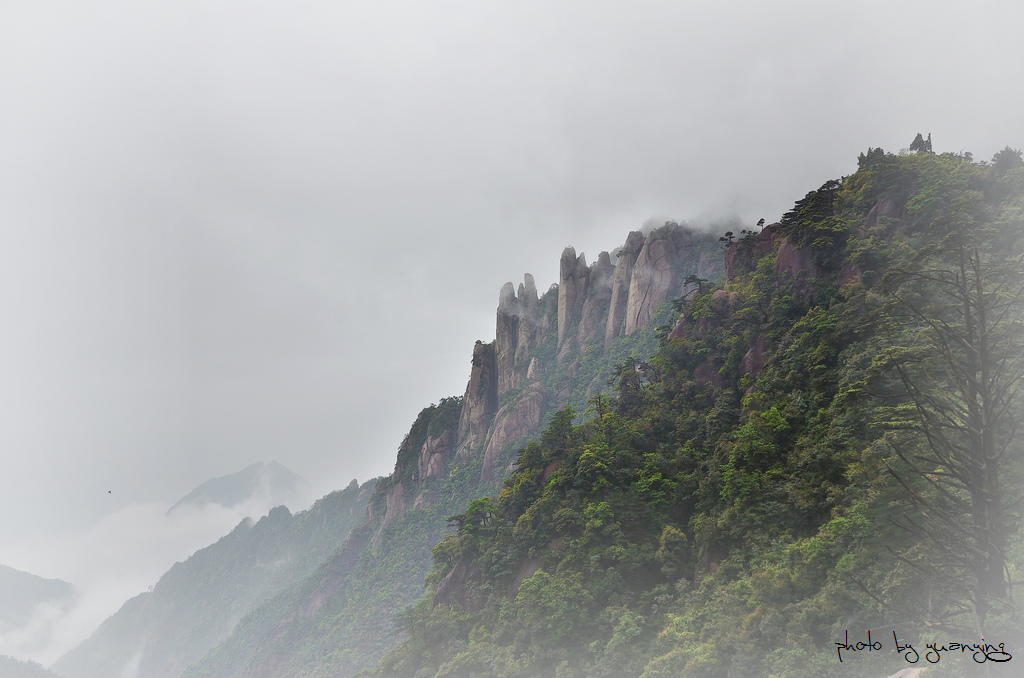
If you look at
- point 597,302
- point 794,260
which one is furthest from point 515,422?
point 794,260

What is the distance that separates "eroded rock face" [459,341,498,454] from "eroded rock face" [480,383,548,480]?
8252mm

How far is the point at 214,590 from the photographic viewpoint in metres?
159

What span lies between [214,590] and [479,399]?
133 meters

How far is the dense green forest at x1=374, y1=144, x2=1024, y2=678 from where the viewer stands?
12266 mm

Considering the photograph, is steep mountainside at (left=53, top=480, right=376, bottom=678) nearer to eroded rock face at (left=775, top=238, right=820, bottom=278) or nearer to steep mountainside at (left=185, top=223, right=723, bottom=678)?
steep mountainside at (left=185, top=223, right=723, bottom=678)

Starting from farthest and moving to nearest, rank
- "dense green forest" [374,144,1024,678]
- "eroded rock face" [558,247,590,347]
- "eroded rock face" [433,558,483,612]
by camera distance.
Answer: "eroded rock face" [558,247,590,347], "eroded rock face" [433,558,483,612], "dense green forest" [374,144,1024,678]

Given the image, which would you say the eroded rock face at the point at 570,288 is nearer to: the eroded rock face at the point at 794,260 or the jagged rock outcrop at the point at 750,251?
the jagged rock outcrop at the point at 750,251

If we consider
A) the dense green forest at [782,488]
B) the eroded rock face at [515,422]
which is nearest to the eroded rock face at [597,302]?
the eroded rock face at [515,422]

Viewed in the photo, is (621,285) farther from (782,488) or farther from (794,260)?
(782,488)

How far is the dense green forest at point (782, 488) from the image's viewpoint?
→ 12266mm

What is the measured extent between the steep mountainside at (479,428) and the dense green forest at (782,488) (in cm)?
2679

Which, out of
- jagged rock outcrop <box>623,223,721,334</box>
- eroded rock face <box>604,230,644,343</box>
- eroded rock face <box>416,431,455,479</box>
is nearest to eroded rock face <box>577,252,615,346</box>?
eroded rock face <box>604,230,644,343</box>

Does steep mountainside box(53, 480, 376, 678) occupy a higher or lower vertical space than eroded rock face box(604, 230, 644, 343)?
lower

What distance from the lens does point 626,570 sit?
→ 28.9 m
